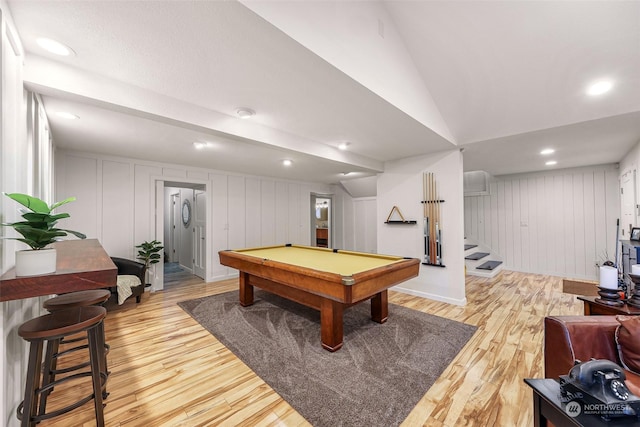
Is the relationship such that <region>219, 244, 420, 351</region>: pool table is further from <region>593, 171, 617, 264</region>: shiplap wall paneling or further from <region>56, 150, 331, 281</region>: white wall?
<region>593, 171, 617, 264</region>: shiplap wall paneling

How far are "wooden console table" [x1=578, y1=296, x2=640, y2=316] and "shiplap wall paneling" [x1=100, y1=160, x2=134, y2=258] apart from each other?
19.3 feet

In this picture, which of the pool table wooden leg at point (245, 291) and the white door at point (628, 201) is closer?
the white door at point (628, 201)

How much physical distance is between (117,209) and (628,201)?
8.09 metres

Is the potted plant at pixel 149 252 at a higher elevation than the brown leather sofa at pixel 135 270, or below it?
higher

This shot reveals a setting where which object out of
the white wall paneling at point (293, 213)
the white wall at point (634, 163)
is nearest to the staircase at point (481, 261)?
the white wall at point (634, 163)

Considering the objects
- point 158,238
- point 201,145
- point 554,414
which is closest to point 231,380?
point 554,414

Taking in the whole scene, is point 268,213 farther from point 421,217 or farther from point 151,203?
point 421,217

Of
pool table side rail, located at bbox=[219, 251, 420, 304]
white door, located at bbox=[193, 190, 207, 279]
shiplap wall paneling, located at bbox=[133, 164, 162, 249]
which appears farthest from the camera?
white door, located at bbox=[193, 190, 207, 279]

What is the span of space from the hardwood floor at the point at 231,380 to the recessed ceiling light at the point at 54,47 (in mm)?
2356

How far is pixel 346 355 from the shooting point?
7.64ft

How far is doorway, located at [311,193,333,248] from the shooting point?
782cm

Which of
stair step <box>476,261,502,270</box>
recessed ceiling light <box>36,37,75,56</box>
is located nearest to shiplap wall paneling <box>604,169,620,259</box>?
stair step <box>476,261,502,270</box>

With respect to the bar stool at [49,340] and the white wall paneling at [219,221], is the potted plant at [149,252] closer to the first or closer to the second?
the white wall paneling at [219,221]

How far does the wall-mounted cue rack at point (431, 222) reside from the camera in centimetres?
385
